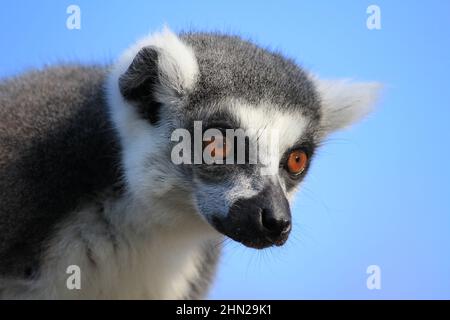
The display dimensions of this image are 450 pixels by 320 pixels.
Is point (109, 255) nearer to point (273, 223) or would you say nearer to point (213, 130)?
point (213, 130)

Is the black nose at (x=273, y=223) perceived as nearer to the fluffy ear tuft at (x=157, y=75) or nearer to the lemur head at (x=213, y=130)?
the lemur head at (x=213, y=130)

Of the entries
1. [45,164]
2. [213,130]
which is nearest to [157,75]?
[213,130]

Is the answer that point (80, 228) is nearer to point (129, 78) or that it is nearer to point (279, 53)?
point (129, 78)

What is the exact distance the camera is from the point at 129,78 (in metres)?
4.97

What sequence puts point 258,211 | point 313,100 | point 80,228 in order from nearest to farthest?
point 258,211, point 80,228, point 313,100

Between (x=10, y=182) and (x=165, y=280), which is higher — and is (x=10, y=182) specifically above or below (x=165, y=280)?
above

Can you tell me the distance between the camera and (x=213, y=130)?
15.8 feet

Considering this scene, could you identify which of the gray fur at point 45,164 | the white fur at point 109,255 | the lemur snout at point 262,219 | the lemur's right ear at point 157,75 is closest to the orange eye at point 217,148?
the lemur snout at point 262,219

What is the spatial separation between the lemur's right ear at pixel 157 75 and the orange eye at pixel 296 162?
0.88m

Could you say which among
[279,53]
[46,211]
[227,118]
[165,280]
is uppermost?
[279,53]

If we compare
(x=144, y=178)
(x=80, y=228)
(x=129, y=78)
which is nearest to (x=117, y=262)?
(x=80, y=228)

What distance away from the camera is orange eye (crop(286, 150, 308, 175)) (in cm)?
507
